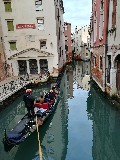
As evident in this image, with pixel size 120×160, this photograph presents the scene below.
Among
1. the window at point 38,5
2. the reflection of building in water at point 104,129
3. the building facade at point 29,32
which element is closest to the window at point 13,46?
the building facade at point 29,32

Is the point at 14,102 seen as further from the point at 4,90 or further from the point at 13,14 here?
the point at 13,14

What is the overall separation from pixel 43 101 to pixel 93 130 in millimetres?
3851

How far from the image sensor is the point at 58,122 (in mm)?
13023

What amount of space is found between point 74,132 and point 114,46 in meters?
6.74

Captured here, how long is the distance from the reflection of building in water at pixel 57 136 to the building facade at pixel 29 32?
1283 centimetres

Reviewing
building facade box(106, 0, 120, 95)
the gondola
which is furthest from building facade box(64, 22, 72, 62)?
the gondola

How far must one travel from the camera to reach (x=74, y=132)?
11.3m

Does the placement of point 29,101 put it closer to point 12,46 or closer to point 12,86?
point 12,86

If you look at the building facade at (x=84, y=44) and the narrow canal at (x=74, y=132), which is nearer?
the narrow canal at (x=74, y=132)

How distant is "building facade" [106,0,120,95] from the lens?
1330cm

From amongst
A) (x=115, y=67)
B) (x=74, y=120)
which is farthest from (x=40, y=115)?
(x=115, y=67)

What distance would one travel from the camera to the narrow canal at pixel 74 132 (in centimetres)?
886

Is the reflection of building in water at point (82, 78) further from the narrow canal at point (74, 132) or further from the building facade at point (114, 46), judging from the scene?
the building facade at point (114, 46)

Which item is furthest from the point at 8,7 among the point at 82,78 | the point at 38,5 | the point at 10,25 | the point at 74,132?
the point at 74,132
